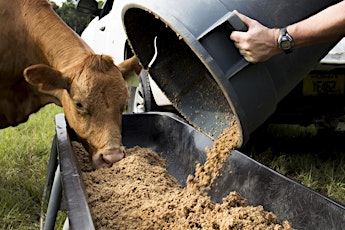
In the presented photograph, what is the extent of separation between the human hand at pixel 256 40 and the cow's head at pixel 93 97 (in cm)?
126

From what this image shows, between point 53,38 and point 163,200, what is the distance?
6.31ft

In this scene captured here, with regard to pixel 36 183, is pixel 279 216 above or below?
above

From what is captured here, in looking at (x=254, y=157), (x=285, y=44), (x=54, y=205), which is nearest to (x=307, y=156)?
(x=254, y=157)

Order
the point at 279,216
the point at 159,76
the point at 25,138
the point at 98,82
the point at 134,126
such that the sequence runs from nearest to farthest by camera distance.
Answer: the point at 279,216 → the point at 159,76 → the point at 98,82 → the point at 134,126 → the point at 25,138

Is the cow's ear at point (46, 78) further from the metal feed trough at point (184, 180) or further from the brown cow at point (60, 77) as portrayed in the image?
the metal feed trough at point (184, 180)

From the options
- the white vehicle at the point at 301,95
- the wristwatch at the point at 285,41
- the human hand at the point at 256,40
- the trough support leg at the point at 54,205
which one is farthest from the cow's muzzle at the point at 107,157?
the wristwatch at the point at 285,41

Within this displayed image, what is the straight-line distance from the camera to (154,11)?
2.21m

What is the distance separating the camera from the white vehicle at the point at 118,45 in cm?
481

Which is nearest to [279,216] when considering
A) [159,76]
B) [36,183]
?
[159,76]

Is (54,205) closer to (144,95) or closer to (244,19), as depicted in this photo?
(244,19)

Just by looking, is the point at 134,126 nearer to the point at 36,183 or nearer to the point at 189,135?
the point at 189,135

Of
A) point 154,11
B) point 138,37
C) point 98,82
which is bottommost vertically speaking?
point 98,82

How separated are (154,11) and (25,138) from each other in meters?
3.64

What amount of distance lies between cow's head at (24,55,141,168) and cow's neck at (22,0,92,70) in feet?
0.73
